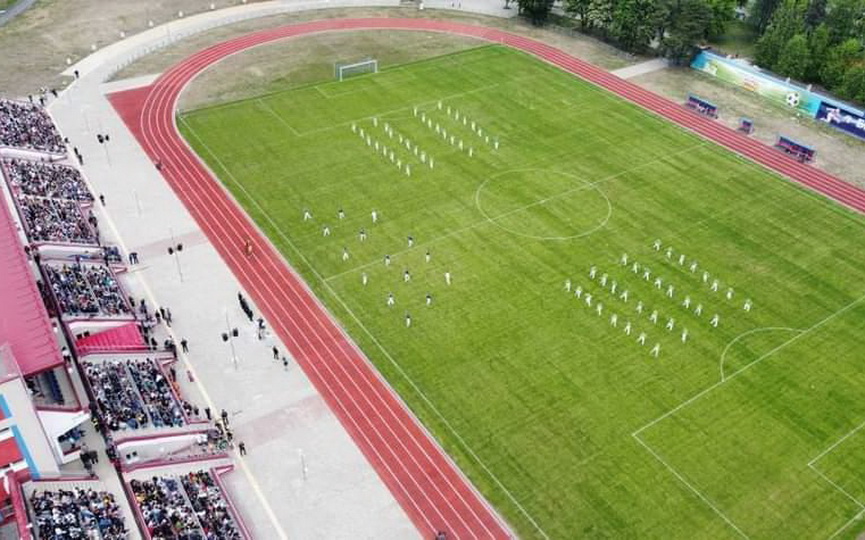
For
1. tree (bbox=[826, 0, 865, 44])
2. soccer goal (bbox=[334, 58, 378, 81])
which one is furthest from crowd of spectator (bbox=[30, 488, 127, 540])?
tree (bbox=[826, 0, 865, 44])

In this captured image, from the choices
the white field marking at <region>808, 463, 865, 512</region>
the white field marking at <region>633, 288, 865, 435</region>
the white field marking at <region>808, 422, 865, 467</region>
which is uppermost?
the white field marking at <region>633, 288, 865, 435</region>

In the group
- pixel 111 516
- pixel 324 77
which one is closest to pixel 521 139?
pixel 324 77

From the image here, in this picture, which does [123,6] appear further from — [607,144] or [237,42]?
[607,144]

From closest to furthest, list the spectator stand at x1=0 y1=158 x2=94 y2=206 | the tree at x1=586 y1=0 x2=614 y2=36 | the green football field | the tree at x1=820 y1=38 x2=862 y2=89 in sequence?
the green football field < the spectator stand at x1=0 y1=158 x2=94 y2=206 < the tree at x1=820 y1=38 x2=862 y2=89 < the tree at x1=586 y1=0 x2=614 y2=36

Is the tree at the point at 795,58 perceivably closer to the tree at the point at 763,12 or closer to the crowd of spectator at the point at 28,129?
the tree at the point at 763,12

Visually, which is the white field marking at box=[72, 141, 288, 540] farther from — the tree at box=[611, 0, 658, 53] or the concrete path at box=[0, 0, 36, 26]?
the tree at box=[611, 0, 658, 53]

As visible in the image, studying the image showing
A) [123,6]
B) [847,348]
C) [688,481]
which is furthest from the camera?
[123,6]

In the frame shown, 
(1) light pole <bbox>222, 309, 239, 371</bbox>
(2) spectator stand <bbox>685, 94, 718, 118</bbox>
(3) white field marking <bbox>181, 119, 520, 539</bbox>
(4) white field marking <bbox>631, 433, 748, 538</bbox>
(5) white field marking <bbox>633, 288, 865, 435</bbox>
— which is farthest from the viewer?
(2) spectator stand <bbox>685, 94, 718, 118</bbox>
